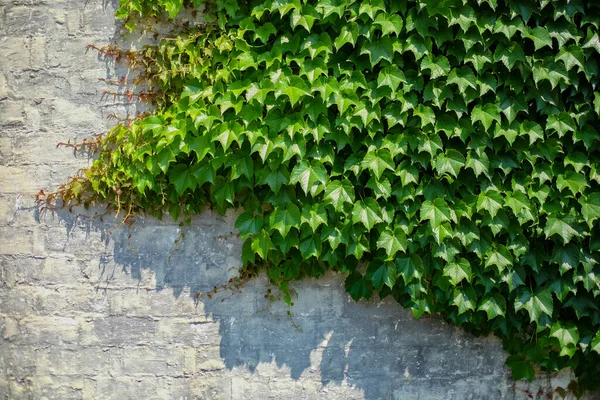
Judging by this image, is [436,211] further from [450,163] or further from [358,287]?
[358,287]

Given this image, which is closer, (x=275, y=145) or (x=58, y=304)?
(x=275, y=145)

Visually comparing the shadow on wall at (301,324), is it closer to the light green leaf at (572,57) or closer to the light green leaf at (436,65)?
the light green leaf at (436,65)

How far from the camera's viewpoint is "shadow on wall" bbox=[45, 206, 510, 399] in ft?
10.2

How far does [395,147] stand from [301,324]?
1.07 meters

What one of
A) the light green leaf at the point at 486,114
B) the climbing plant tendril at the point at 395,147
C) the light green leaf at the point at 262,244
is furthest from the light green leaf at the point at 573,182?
the light green leaf at the point at 262,244

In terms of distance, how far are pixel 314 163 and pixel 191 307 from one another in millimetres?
1027

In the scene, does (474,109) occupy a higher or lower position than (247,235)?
higher

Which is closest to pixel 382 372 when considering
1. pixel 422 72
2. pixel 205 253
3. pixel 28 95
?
pixel 205 253

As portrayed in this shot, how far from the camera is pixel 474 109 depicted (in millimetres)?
2896

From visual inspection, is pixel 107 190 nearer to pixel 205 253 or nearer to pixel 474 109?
pixel 205 253

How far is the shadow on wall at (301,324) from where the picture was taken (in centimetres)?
312

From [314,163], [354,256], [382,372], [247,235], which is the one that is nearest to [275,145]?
[314,163]

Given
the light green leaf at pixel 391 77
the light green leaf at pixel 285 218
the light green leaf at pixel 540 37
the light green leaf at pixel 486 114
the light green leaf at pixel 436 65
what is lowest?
the light green leaf at pixel 285 218

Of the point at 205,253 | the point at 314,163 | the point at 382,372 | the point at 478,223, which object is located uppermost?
the point at 314,163
